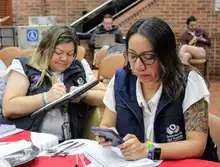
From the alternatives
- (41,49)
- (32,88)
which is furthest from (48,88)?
(41,49)

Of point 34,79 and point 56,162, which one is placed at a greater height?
point 34,79

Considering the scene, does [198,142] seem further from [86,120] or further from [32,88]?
[32,88]

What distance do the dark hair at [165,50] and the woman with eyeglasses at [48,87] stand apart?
23.7 inches

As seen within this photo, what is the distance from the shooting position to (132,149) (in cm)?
150

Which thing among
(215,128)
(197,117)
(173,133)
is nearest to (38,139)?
(173,133)

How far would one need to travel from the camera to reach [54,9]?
28.0 feet

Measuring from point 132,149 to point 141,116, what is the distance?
0.25 meters

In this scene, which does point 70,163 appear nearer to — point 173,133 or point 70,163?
point 70,163

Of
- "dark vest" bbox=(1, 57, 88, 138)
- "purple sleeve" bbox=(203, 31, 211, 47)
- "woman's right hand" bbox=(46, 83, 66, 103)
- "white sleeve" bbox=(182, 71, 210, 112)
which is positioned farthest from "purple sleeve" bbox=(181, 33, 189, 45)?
"white sleeve" bbox=(182, 71, 210, 112)

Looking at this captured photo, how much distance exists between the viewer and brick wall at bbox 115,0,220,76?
26.1 feet

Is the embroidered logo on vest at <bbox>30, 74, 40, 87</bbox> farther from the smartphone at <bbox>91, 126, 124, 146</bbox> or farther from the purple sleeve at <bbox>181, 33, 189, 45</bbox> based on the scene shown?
the purple sleeve at <bbox>181, 33, 189, 45</bbox>

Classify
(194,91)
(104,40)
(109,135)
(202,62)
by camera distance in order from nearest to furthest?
(109,135) → (194,91) → (202,62) → (104,40)

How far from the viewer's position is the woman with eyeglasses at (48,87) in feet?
6.95

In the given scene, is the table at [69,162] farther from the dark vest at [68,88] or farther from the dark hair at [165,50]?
the dark vest at [68,88]
